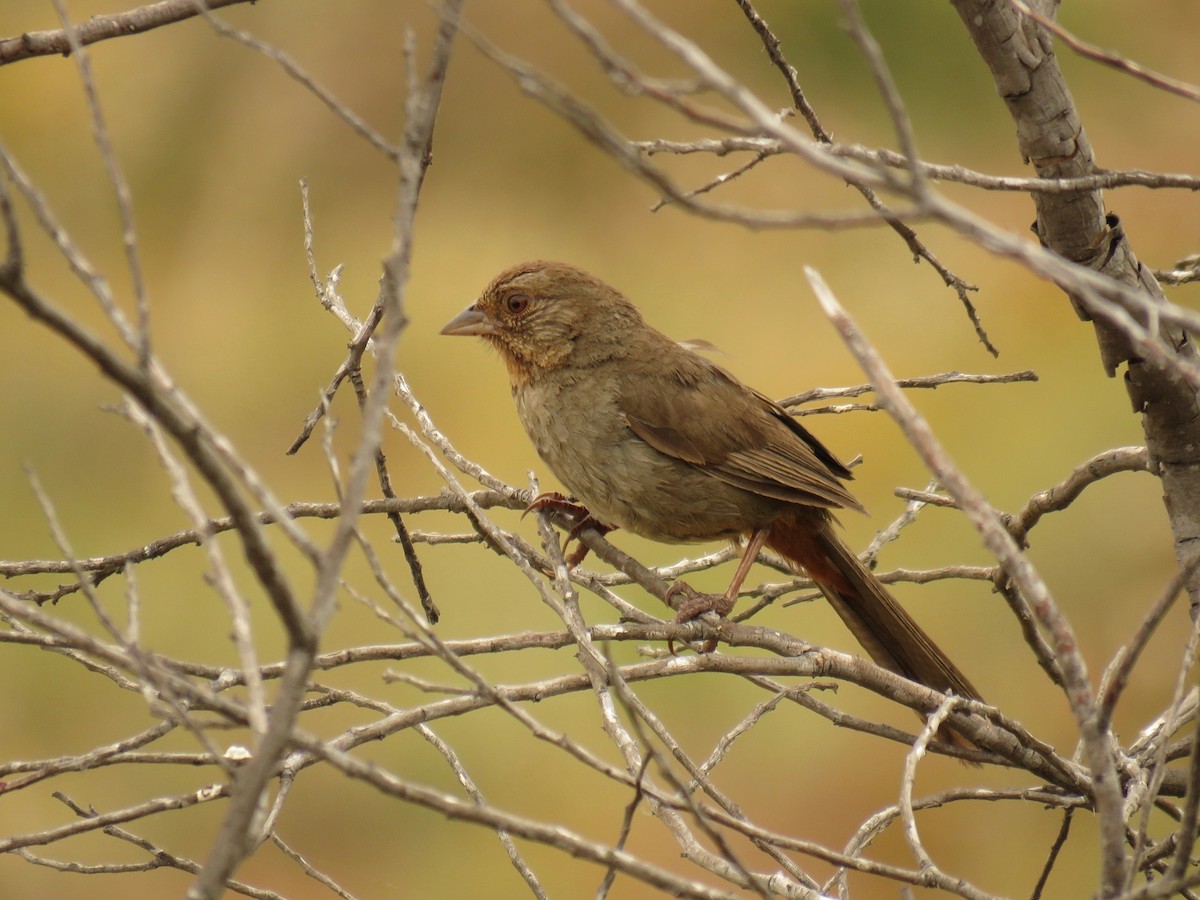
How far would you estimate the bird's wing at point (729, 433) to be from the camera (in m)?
4.27

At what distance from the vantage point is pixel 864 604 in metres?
4.30

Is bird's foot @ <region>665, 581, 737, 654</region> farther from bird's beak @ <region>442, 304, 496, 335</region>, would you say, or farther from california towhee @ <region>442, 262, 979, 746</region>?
bird's beak @ <region>442, 304, 496, 335</region>

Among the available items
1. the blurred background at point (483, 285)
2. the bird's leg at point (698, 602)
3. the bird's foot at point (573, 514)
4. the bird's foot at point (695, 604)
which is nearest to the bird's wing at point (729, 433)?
the bird's foot at point (573, 514)

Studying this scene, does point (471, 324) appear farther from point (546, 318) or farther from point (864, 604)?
point (864, 604)

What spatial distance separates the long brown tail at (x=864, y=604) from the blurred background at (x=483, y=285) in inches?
103

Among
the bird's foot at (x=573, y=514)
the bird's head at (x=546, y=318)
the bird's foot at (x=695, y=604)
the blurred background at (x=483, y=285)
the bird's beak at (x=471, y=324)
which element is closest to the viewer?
the bird's foot at (x=695, y=604)

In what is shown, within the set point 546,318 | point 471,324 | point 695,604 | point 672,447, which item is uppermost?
point 471,324

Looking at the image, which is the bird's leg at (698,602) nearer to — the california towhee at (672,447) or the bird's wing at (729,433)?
the california towhee at (672,447)

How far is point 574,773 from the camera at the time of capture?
696 centimetres

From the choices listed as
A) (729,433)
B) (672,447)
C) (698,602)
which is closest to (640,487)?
(672,447)

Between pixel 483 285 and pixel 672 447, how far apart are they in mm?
3826

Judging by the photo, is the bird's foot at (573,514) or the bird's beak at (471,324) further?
the bird's beak at (471,324)

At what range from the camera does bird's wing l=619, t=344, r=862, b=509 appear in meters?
4.27

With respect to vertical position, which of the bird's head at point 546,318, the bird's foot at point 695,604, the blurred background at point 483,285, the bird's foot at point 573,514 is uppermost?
the blurred background at point 483,285
